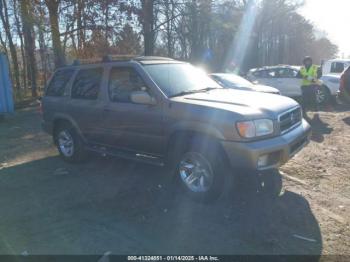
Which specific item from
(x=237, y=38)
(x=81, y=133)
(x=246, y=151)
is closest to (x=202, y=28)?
(x=237, y=38)

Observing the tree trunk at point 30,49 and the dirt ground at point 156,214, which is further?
the tree trunk at point 30,49

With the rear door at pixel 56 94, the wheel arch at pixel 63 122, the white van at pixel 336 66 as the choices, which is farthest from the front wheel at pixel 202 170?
the white van at pixel 336 66

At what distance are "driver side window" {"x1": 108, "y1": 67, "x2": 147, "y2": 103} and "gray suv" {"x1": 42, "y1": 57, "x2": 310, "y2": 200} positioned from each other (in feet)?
0.05

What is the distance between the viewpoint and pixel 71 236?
4.26 m

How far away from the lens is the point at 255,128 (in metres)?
4.49

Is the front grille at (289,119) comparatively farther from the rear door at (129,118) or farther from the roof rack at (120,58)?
the roof rack at (120,58)

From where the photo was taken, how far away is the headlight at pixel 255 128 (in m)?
4.44

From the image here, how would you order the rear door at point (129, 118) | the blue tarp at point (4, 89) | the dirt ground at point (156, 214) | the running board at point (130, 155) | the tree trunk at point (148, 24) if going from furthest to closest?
1. the tree trunk at point (148, 24)
2. the blue tarp at point (4, 89)
3. the running board at point (130, 155)
4. the rear door at point (129, 118)
5. the dirt ground at point (156, 214)

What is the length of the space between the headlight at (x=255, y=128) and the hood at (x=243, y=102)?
0.09 meters

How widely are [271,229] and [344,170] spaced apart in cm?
272

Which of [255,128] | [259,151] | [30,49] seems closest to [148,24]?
[30,49]

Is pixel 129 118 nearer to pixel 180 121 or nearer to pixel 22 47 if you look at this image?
pixel 180 121

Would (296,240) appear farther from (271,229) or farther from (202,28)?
(202,28)

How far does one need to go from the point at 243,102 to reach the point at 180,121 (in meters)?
0.87
